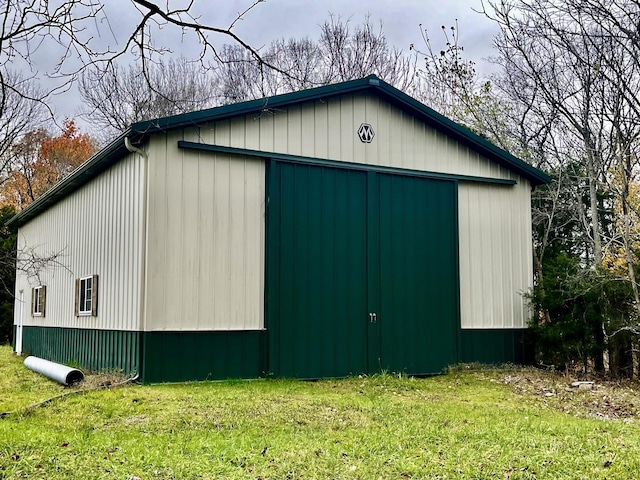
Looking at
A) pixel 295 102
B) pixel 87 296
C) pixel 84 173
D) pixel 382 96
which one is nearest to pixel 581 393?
pixel 382 96

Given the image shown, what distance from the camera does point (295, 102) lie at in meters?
11.2

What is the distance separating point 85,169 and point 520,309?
27.2 feet

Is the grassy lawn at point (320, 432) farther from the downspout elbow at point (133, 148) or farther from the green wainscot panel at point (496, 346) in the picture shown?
the downspout elbow at point (133, 148)

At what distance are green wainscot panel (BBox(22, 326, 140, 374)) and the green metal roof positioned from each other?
2823 mm

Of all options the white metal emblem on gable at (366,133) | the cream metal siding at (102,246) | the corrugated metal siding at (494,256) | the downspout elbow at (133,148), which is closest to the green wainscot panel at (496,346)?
the corrugated metal siding at (494,256)

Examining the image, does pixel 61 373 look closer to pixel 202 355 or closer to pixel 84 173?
pixel 202 355

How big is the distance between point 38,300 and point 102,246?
20.7 feet

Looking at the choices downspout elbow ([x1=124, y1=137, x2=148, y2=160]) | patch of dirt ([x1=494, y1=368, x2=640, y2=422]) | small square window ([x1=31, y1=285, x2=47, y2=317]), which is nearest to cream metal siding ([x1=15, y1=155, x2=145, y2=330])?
downspout elbow ([x1=124, y1=137, x2=148, y2=160])

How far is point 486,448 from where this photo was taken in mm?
6273

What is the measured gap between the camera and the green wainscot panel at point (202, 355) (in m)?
9.95

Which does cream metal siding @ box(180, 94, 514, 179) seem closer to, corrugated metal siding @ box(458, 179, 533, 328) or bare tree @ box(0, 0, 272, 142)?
corrugated metal siding @ box(458, 179, 533, 328)

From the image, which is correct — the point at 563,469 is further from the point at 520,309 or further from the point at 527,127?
the point at 527,127

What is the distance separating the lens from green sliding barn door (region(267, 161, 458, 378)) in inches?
434

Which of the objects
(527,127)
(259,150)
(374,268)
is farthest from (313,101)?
(527,127)
